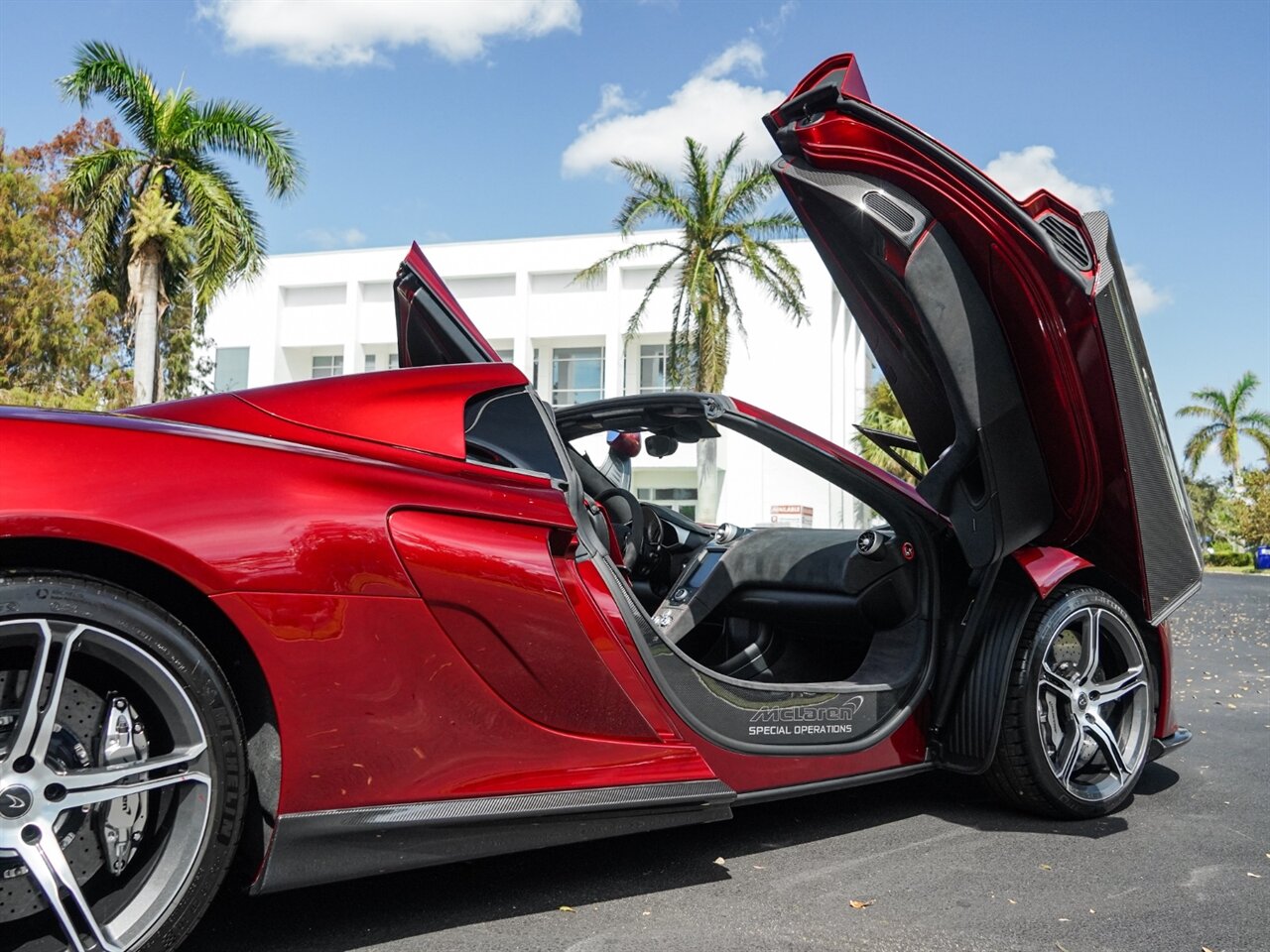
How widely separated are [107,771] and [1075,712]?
2.91 metres

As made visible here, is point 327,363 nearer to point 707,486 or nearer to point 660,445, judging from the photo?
point 707,486

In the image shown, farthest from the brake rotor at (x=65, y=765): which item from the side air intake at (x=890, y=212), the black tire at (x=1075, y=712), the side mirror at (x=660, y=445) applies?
the black tire at (x=1075, y=712)

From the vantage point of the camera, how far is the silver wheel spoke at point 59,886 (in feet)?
6.24

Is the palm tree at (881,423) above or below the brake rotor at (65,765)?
above

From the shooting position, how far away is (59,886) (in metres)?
1.93

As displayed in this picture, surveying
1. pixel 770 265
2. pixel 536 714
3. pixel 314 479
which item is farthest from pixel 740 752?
pixel 770 265

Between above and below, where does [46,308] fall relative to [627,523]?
above

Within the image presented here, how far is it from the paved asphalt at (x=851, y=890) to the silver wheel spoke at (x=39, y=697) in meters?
0.67

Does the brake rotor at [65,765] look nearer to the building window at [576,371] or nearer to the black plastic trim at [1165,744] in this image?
the black plastic trim at [1165,744]

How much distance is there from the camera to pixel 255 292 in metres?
41.1

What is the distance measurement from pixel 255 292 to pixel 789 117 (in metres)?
41.1

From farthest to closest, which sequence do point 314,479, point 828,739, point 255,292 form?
1. point 255,292
2. point 828,739
3. point 314,479

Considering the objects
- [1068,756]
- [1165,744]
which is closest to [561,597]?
[1068,756]

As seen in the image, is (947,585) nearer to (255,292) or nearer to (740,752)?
(740,752)
